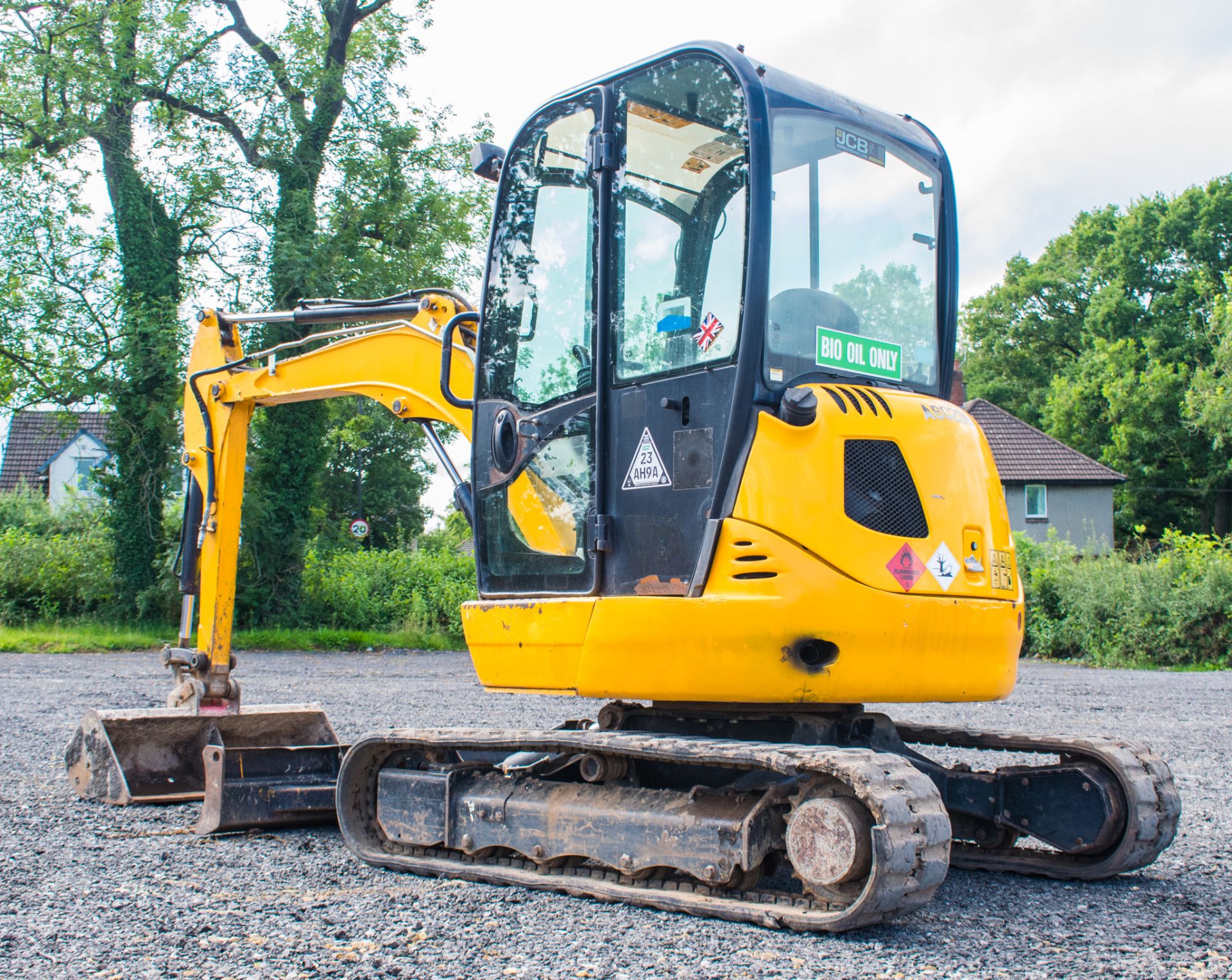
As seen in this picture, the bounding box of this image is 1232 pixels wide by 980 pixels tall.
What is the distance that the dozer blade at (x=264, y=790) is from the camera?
5352 millimetres

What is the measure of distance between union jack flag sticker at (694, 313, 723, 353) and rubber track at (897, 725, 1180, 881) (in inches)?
83.3

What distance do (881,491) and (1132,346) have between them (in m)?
44.1

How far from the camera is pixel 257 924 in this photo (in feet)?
12.7

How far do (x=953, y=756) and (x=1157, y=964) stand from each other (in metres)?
4.80

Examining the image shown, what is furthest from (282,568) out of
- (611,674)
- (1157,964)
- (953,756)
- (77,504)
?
(1157,964)

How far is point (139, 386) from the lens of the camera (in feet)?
66.5

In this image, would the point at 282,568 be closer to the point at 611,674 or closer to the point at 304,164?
the point at 304,164

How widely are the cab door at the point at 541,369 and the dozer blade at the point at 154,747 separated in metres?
2.23

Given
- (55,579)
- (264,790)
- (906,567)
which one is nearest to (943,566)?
(906,567)

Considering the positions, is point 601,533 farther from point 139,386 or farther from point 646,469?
point 139,386

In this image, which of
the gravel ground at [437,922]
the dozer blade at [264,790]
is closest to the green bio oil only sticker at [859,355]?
the gravel ground at [437,922]

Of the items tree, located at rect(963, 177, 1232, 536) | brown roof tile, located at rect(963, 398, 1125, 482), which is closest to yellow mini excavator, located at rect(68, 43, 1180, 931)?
brown roof tile, located at rect(963, 398, 1125, 482)

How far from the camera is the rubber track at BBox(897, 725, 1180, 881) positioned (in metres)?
4.55

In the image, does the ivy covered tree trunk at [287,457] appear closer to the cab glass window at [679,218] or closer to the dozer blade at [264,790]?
the dozer blade at [264,790]
